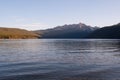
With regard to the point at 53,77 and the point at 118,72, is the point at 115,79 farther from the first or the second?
the point at 53,77

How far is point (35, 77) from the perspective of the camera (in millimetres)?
30781

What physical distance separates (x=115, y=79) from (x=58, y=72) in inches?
346

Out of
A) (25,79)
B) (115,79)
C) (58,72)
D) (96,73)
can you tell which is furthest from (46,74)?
(115,79)

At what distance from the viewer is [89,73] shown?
34.0 metres

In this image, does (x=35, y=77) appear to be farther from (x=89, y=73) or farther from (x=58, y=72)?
(x=89, y=73)

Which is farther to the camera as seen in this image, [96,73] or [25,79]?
[96,73]

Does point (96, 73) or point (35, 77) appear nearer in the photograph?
point (35, 77)

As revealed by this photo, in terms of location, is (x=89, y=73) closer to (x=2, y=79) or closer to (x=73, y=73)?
(x=73, y=73)

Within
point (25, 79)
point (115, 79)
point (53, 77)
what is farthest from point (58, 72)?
point (115, 79)

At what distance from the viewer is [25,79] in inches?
1156

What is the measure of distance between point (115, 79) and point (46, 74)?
938cm

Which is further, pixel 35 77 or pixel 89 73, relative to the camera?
pixel 89 73

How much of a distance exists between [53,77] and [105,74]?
7421 mm

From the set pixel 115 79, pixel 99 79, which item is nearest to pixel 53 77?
pixel 99 79
